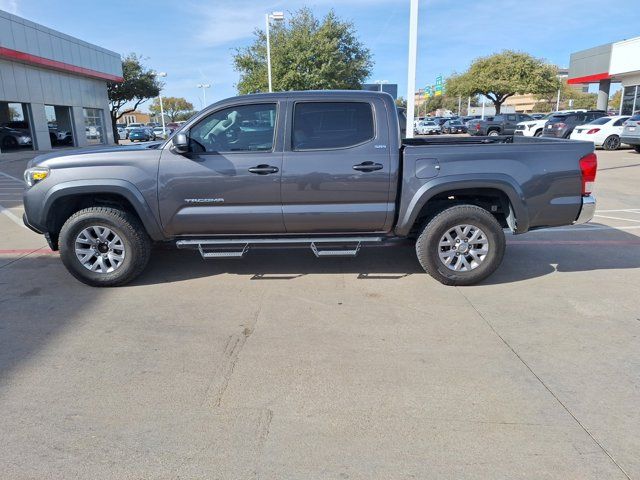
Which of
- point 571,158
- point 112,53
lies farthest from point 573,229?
point 112,53

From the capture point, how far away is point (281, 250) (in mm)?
6672

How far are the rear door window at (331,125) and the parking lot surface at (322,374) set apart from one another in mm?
1527

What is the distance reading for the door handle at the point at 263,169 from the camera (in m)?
4.89

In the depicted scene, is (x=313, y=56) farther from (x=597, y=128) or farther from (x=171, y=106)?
(x=171, y=106)

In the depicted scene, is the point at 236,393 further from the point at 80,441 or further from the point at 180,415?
the point at 80,441

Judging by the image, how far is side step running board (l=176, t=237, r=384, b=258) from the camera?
5070 mm

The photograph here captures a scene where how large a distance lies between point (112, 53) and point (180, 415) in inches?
1472

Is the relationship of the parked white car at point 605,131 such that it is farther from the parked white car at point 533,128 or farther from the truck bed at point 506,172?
the truck bed at point 506,172

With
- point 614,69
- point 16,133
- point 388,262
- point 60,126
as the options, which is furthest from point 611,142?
point 60,126

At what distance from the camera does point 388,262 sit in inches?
239

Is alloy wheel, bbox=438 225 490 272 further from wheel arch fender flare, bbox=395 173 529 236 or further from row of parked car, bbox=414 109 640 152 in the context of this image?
row of parked car, bbox=414 109 640 152

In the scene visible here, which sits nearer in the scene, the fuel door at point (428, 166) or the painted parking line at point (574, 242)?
the fuel door at point (428, 166)

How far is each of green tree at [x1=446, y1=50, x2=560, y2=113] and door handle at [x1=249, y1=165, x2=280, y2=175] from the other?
44.9 meters

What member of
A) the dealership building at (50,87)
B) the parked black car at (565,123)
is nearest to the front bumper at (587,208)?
the parked black car at (565,123)
